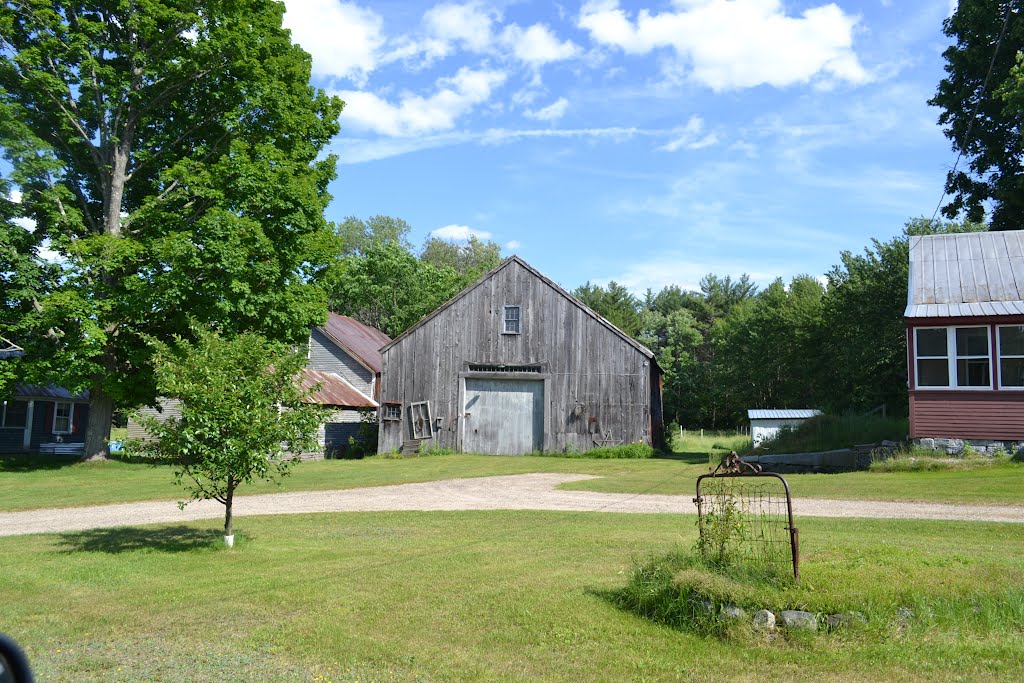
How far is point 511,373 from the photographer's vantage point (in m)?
32.9

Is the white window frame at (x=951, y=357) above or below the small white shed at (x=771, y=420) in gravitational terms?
above

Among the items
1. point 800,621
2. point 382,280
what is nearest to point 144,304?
point 800,621

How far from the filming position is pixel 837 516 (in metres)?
13.0

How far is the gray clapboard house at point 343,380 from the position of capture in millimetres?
35406

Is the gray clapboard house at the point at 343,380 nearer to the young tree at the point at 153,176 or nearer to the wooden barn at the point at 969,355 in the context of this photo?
the young tree at the point at 153,176

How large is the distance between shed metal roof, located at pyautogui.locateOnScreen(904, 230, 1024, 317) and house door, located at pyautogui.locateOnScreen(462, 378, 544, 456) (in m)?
14.5

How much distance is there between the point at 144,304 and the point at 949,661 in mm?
22618

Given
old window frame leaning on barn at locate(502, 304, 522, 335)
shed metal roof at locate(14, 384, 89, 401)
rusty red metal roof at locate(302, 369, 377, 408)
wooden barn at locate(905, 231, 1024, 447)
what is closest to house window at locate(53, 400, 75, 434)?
shed metal roof at locate(14, 384, 89, 401)

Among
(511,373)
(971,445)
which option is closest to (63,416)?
(511,373)

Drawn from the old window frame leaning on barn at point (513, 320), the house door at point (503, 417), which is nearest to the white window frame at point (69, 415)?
the house door at point (503, 417)

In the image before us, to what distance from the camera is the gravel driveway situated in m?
13.3

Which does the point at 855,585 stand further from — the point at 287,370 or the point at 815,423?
the point at 815,423

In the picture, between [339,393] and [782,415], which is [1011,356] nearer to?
[782,415]

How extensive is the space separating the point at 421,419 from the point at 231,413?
74.9ft
